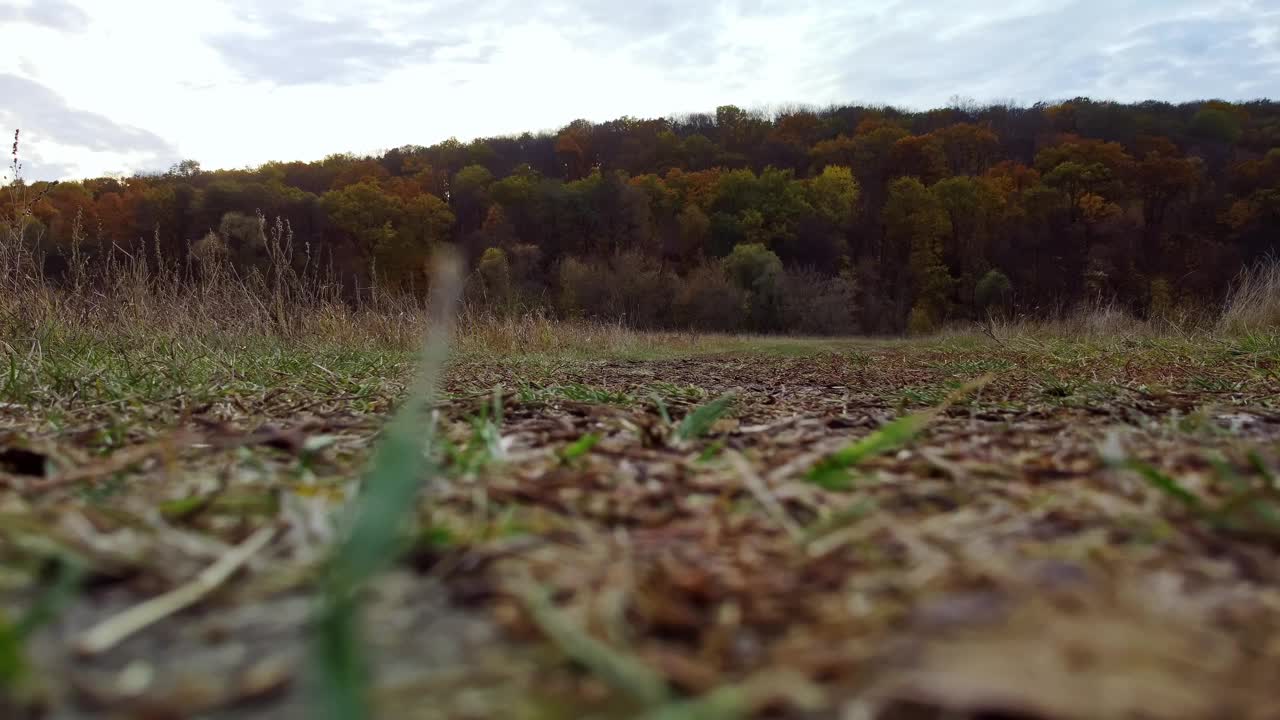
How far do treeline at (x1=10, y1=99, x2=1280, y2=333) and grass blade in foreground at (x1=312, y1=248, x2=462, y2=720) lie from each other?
30801 mm

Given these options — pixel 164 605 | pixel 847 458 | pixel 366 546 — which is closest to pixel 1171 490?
pixel 847 458

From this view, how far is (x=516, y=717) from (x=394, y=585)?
0.24 m

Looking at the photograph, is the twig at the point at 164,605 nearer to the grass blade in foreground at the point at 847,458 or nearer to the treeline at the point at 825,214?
the grass blade in foreground at the point at 847,458

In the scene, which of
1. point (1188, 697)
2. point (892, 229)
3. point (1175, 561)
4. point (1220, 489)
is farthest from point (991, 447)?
point (892, 229)

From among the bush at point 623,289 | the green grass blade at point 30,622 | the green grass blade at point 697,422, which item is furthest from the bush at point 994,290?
the green grass blade at point 30,622

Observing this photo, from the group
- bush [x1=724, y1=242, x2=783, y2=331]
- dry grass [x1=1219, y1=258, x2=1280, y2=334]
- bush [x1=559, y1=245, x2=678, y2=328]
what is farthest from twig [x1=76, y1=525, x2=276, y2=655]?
bush [x1=724, y1=242, x2=783, y2=331]

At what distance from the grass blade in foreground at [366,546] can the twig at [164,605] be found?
0.21m

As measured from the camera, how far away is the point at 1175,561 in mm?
709

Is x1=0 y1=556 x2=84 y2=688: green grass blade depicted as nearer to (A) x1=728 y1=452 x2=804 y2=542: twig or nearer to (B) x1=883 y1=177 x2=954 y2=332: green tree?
(A) x1=728 y1=452 x2=804 y2=542: twig

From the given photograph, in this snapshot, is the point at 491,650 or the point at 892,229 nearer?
the point at 491,650

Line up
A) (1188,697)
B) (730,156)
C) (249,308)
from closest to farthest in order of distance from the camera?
(1188,697) < (249,308) < (730,156)

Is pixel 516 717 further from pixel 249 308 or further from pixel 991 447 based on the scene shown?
pixel 249 308

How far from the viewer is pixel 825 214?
48.3m

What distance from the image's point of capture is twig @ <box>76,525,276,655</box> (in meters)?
0.54
